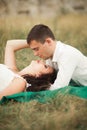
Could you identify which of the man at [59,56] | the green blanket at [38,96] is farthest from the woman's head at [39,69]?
the green blanket at [38,96]

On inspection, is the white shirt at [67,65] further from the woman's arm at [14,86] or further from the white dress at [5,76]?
the white dress at [5,76]

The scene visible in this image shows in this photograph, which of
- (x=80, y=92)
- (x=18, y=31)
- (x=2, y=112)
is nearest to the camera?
(x=2, y=112)

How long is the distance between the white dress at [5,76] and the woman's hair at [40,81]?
207 mm

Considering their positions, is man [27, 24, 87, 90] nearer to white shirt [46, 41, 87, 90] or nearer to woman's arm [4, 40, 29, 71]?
white shirt [46, 41, 87, 90]

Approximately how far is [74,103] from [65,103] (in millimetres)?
93

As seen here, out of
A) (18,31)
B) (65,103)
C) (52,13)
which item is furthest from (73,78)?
(52,13)

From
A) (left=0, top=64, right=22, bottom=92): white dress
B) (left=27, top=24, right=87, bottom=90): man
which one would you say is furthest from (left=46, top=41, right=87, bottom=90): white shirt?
(left=0, top=64, right=22, bottom=92): white dress

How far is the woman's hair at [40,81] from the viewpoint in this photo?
4512mm

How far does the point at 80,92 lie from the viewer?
175 inches

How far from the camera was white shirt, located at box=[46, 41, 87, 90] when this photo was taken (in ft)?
14.2

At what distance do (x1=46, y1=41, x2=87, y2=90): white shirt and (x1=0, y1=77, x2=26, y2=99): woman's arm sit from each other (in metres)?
0.35

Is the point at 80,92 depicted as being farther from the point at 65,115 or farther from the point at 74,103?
the point at 65,115

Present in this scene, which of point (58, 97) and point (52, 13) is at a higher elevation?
point (58, 97)

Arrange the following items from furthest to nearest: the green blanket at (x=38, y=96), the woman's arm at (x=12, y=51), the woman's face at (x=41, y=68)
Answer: the woman's arm at (x=12, y=51) → the woman's face at (x=41, y=68) → the green blanket at (x=38, y=96)
